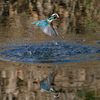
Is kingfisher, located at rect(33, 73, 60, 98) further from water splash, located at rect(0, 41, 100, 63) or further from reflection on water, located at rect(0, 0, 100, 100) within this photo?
water splash, located at rect(0, 41, 100, 63)

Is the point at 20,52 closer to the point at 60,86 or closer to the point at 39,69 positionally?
the point at 39,69

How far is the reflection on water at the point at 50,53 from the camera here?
3488 mm

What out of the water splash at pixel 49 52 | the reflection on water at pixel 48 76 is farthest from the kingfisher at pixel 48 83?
the water splash at pixel 49 52

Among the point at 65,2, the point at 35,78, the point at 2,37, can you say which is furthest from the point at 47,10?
the point at 35,78

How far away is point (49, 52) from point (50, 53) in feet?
0.22

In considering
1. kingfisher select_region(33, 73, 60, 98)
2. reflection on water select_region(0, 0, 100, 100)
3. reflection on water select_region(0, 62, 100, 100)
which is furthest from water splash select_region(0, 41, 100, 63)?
kingfisher select_region(33, 73, 60, 98)

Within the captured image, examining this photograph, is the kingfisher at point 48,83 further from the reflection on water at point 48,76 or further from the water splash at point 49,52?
the water splash at point 49,52

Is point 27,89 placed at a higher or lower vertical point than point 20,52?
lower

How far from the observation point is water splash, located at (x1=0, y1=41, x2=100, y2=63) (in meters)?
4.53

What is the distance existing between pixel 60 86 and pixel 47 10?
4.89 metres

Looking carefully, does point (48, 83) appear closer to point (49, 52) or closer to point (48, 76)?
point (48, 76)

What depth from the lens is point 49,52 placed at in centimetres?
495

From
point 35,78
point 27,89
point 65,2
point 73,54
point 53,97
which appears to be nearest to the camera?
point 53,97

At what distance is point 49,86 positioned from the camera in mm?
3566
